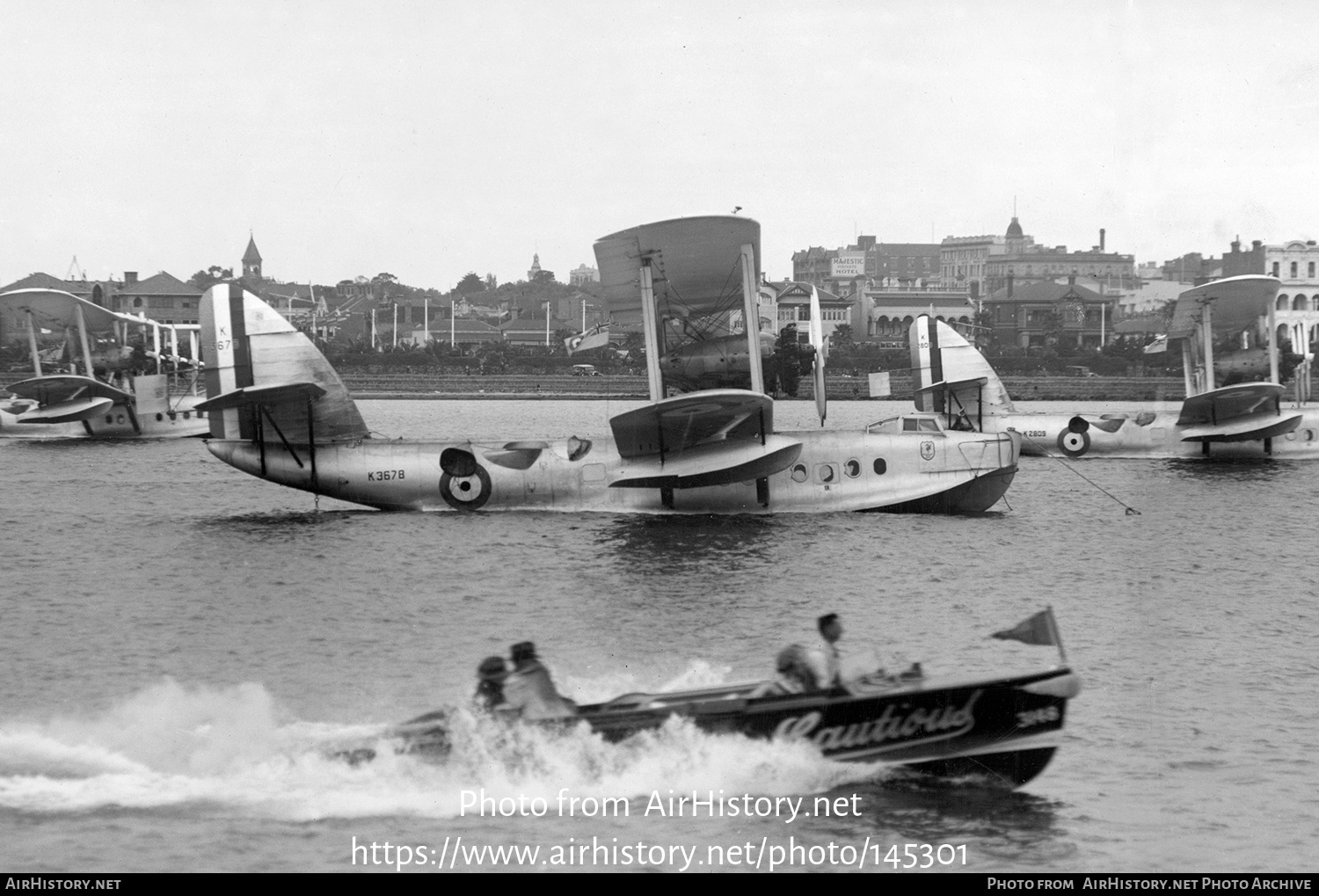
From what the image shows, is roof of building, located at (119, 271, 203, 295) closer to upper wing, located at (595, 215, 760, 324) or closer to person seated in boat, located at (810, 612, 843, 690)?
upper wing, located at (595, 215, 760, 324)

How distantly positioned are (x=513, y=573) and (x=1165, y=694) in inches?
539

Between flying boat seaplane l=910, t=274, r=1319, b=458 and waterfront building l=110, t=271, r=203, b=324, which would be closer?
flying boat seaplane l=910, t=274, r=1319, b=458

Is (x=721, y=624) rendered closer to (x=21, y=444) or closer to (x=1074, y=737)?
(x=1074, y=737)

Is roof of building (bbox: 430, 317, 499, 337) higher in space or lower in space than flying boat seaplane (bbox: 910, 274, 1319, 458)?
higher

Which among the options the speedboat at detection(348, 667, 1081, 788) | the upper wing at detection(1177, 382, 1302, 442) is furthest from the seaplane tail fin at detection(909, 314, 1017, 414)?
the speedboat at detection(348, 667, 1081, 788)

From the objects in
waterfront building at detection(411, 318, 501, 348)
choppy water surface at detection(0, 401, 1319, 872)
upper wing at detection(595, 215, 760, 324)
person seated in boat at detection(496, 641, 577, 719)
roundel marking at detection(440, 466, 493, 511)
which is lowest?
choppy water surface at detection(0, 401, 1319, 872)

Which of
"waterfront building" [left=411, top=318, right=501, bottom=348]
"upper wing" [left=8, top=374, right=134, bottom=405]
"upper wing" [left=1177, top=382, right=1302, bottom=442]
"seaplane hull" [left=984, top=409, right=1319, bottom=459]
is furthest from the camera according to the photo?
"waterfront building" [left=411, top=318, right=501, bottom=348]

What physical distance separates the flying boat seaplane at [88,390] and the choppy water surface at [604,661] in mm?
25842

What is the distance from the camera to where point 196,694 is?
19.3 m

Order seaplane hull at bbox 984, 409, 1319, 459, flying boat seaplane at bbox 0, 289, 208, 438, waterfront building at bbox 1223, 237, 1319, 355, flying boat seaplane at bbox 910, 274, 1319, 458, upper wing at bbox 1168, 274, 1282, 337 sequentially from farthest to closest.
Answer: waterfront building at bbox 1223, 237, 1319, 355 → flying boat seaplane at bbox 0, 289, 208, 438 → seaplane hull at bbox 984, 409, 1319, 459 → flying boat seaplane at bbox 910, 274, 1319, 458 → upper wing at bbox 1168, 274, 1282, 337

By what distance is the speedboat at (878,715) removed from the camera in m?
14.4

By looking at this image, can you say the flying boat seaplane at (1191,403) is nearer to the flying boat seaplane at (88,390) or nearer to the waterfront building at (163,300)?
the flying boat seaplane at (88,390)

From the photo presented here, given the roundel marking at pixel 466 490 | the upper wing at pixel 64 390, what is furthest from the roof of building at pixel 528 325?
the roundel marking at pixel 466 490

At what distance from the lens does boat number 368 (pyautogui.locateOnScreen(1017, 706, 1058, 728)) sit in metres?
14.6
